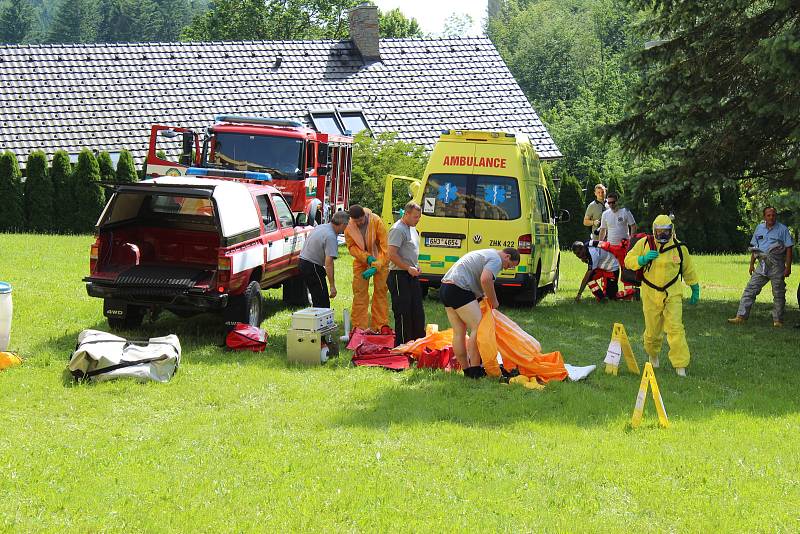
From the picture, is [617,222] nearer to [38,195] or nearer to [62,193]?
[62,193]

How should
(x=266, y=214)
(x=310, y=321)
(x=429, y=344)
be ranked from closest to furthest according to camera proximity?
1. (x=310, y=321)
2. (x=429, y=344)
3. (x=266, y=214)

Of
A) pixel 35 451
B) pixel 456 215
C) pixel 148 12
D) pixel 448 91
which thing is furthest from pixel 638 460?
pixel 148 12

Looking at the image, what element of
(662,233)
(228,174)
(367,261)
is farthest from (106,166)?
(662,233)

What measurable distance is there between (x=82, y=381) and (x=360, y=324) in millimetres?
4199

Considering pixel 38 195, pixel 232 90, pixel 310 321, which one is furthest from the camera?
pixel 232 90

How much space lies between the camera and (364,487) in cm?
752

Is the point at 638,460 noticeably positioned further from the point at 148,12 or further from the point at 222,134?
the point at 148,12

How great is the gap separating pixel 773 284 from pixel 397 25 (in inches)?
2133

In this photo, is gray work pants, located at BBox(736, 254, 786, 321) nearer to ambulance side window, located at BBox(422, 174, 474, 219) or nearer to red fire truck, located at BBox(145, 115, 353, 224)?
ambulance side window, located at BBox(422, 174, 474, 219)

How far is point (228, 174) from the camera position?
1827cm

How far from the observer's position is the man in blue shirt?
16.3 metres

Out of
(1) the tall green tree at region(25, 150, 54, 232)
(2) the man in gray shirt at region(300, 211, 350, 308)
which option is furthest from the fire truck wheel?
(1) the tall green tree at region(25, 150, 54, 232)

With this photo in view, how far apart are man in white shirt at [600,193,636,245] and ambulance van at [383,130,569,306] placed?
5.37 ft

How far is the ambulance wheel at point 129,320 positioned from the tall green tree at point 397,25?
52.6 m
